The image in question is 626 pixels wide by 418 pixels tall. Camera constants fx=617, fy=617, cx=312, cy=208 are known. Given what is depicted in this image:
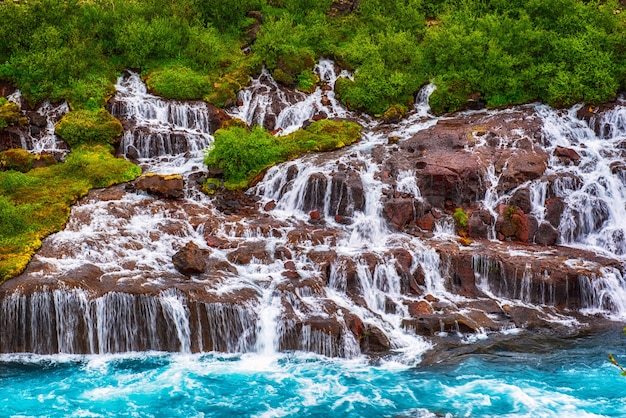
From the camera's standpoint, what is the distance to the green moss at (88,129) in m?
26.9

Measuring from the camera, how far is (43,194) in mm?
22938

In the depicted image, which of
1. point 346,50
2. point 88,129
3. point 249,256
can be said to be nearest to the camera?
point 249,256

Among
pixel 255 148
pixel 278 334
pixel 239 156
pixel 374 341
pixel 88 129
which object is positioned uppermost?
pixel 88 129

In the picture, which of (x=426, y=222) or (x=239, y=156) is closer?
(x=426, y=222)

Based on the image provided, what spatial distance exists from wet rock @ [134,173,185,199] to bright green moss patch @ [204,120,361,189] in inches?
75.5

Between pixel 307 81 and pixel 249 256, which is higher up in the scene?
pixel 307 81

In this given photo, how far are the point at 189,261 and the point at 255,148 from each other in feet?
25.5

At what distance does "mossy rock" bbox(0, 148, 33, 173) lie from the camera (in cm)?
2502

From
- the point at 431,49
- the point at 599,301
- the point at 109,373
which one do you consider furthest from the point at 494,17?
the point at 109,373

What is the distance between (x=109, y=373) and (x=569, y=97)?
2214cm

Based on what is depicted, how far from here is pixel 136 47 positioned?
31.9m

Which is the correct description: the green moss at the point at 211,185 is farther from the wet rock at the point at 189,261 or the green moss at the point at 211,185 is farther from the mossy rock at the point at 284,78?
the mossy rock at the point at 284,78

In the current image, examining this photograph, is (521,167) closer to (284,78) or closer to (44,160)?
(284,78)

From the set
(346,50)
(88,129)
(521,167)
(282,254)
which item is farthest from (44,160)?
(521,167)
